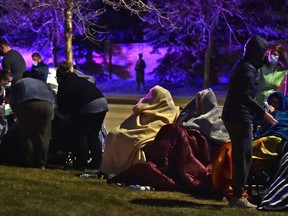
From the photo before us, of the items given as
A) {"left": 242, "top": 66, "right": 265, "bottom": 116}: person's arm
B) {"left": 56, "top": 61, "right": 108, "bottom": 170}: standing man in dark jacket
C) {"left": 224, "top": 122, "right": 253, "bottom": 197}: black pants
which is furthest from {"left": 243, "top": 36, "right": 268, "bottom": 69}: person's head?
{"left": 56, "top": 61, "right": 108, "bottom": 170}: standing man in dark jacket

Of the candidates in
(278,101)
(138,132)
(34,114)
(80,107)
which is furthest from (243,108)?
(34,114)

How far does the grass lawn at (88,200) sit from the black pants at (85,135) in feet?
2.58

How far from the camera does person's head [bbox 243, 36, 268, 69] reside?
20.3 ft

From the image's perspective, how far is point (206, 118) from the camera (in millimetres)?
7719

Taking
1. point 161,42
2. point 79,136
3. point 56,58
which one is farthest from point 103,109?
point 56,58

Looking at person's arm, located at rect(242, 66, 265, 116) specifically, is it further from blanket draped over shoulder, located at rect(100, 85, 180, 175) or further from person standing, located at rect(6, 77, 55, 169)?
person standing, located at rect(6, 77, 55, 169)

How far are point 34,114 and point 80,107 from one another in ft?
2.26

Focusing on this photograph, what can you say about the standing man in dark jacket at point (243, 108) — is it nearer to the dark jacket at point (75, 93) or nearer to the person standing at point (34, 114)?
the dark jacket at point (75, 93)

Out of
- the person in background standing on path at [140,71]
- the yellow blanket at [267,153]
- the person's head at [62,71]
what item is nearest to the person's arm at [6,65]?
the person's head at [62,71]

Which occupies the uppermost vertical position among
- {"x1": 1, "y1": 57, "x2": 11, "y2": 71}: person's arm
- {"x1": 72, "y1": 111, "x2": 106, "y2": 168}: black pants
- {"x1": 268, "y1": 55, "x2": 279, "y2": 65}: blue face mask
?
{"x1": 268, "y1": 55, "x2": 279, "y2": 65}: blue face mask

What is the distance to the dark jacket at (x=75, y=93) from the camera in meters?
8.45

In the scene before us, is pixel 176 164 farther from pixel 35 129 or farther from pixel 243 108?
pixel 35 129

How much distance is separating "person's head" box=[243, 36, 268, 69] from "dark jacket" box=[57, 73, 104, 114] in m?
2.91

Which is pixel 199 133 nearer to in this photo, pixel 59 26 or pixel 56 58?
pixel 59 26
